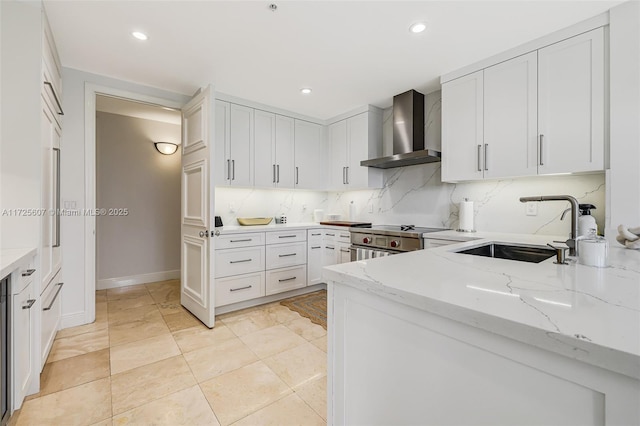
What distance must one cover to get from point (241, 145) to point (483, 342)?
128 inches

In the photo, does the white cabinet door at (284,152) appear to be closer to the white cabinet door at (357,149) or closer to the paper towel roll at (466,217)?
the white cabinet door at (357,149)

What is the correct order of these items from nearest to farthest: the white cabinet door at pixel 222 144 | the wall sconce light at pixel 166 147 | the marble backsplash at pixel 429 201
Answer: the marble backsplash at pixel 429 201 → the white cabinet door at pixel 222 144 → the wall sconce light at pixel 166 147

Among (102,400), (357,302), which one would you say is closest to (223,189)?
(102,400)

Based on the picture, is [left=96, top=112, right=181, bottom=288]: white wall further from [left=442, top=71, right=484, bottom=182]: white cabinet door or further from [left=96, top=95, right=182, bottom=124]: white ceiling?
[left=442, top=71, right=484, bottom=182]: white cabinet door

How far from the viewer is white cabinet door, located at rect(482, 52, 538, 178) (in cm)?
227

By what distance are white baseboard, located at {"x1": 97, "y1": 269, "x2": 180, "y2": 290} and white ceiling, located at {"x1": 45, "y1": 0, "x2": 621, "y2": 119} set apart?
8.91 ft

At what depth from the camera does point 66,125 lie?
106 inches

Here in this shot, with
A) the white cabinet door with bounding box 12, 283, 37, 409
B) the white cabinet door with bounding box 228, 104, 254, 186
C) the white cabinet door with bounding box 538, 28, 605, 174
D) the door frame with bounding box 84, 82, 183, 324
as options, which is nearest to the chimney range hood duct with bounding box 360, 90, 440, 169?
the white cabinet door with bounding box 538, 28, 605, 174

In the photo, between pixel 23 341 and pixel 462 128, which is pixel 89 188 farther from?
pixel 462 128

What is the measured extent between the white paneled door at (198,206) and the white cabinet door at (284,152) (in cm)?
108

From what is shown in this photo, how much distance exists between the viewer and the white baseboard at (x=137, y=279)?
3.97 metres

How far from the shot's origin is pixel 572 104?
208cm

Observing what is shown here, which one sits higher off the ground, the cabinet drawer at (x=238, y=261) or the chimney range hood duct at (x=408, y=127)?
the chimney range hood duct at (x=408, y=127)

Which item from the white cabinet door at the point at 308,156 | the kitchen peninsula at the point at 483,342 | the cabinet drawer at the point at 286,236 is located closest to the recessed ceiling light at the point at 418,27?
the kitchen peninsula at the point at 483,342
